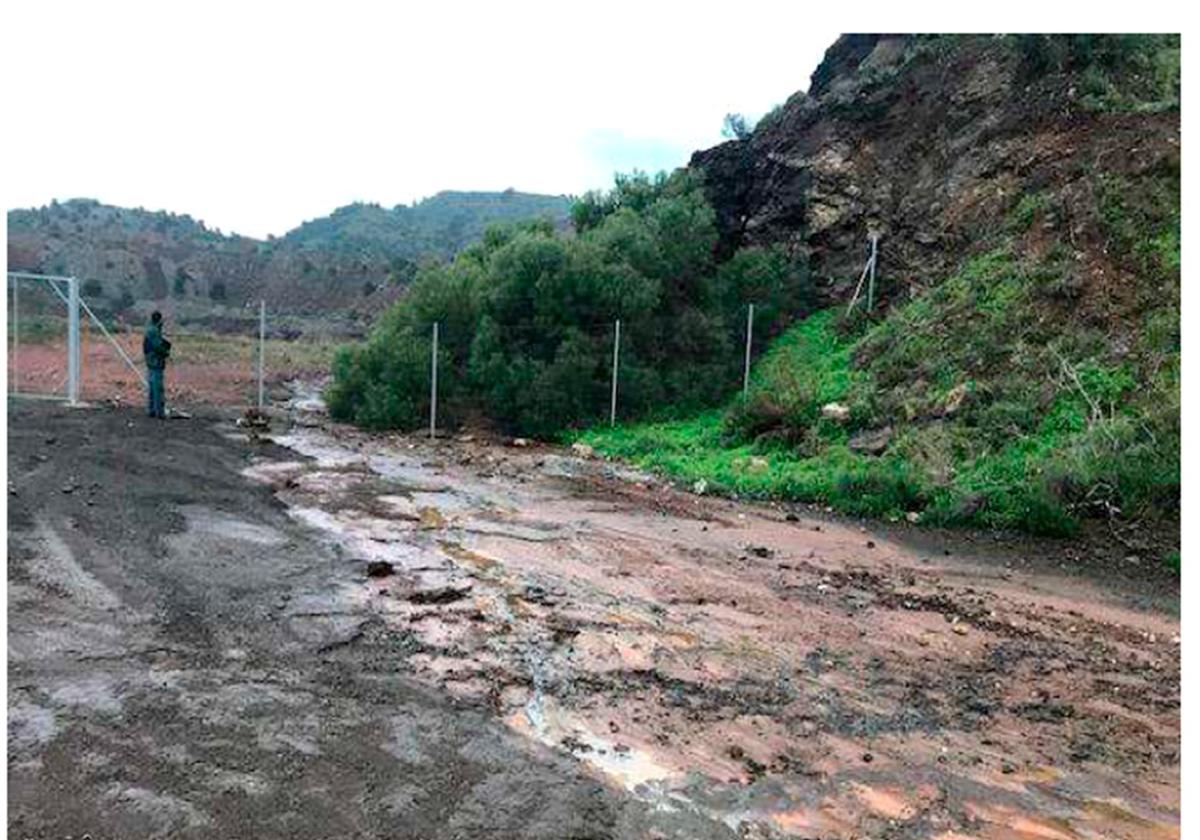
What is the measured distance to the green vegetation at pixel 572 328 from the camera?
53.6ft

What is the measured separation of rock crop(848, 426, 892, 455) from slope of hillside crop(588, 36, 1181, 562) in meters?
0.04

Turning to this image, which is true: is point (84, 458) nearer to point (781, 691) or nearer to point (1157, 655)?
point (781, 691)

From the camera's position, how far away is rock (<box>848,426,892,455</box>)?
1179cm

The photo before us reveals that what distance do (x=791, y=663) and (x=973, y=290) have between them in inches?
428

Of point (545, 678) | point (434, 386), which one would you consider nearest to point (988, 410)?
point (545, 678)

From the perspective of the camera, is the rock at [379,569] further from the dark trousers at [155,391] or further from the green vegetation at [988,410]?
the dark trousers at [155,391]

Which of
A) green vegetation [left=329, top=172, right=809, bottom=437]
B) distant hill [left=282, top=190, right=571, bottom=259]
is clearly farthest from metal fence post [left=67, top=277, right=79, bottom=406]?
distant hill [left=282, top=190, right=571, bottom=259]

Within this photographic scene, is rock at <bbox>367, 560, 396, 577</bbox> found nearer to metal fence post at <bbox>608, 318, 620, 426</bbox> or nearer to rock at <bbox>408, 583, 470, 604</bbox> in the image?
rock at <bbox>408, 583, 470, 604</bbox>

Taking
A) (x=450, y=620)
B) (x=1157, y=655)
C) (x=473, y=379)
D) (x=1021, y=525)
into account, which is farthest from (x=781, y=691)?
(x=473, y=379)

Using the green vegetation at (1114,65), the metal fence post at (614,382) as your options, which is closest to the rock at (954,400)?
the metal fence post at (614,382)

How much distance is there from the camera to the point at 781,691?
490 cm

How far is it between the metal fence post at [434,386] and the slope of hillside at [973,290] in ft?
11.3

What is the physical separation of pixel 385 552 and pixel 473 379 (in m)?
9.97

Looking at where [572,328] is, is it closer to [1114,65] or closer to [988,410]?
[988,410]
